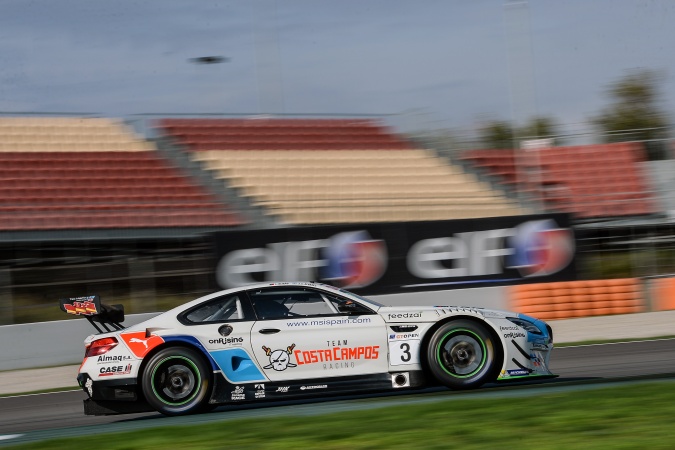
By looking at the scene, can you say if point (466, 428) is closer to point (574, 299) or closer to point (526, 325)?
point (526, 325)

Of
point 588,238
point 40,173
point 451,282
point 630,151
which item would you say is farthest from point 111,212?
point 630,151

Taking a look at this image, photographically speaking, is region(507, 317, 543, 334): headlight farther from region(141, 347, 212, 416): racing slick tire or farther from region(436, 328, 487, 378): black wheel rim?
region(141, 347, 212, 416): racing slick tire

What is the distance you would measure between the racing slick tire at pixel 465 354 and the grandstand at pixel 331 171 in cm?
1130

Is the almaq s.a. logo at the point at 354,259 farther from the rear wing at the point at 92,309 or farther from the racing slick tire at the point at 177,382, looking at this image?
the racing slick tire at the point at 177,382

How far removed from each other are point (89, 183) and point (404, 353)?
1416cm

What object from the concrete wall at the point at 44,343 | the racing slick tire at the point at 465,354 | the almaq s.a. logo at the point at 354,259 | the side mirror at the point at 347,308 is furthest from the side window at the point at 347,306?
the almaq s.a. logo at the point at 354,259

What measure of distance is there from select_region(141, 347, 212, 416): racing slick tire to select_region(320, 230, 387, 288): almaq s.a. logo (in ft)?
32.0

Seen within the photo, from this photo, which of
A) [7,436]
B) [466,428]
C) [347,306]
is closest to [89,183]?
[7,436]

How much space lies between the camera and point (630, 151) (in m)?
24.5

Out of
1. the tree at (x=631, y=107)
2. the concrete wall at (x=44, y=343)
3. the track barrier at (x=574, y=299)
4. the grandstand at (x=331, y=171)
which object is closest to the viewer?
the concrete wall at (x=44, y=343)

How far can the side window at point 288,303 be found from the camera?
28.6 ft

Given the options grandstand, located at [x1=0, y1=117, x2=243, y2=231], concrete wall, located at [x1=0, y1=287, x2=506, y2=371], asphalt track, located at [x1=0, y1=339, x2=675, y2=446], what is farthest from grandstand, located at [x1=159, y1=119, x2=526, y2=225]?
asphalt track, located at [x1=0, y1=339, x2=675, y2=446]

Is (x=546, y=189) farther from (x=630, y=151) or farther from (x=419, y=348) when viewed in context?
(x=419, y=348)

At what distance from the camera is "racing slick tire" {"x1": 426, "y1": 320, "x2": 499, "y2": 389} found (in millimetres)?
8492
